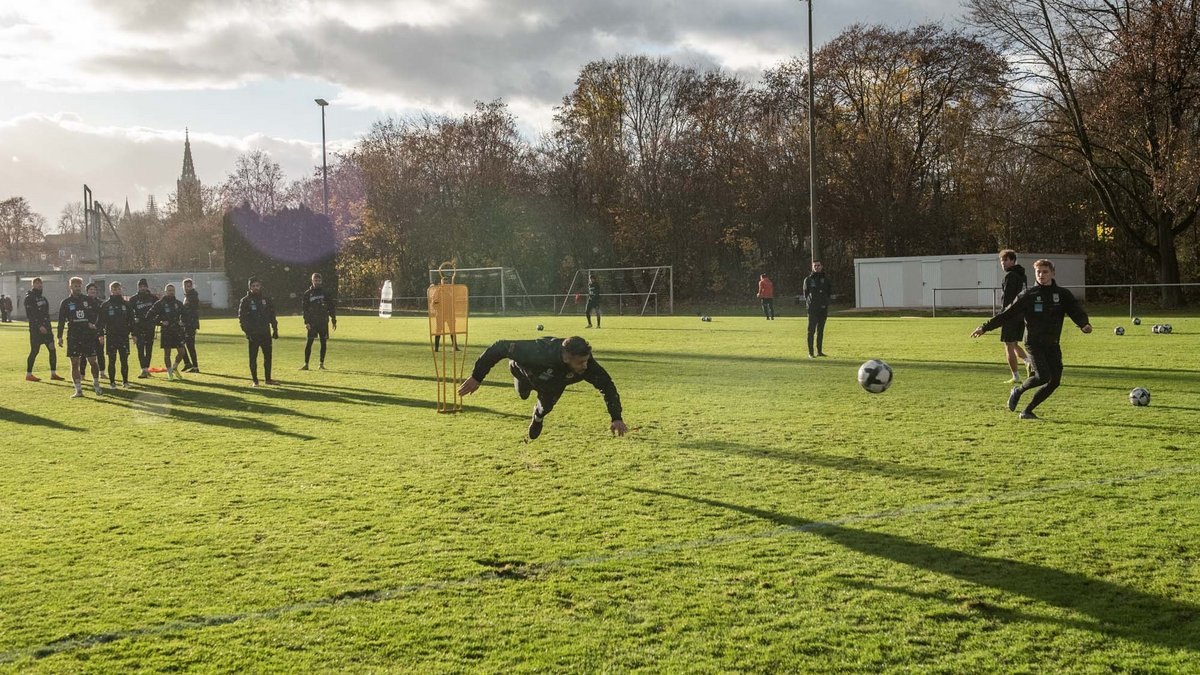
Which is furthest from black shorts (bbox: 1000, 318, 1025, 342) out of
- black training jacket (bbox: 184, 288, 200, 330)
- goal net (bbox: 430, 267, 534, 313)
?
goal net (bbox: 430, 267, 534, 313)

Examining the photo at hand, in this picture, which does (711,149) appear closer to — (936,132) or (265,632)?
(936,132)

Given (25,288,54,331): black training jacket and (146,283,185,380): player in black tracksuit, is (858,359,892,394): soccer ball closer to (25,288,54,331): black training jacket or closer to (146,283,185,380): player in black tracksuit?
(146,283,185,380): player in black tracksuit

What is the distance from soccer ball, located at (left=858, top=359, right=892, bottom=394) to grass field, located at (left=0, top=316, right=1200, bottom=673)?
35 centimetres

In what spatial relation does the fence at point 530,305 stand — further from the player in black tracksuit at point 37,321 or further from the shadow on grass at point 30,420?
the shadow on grass at point 30,420

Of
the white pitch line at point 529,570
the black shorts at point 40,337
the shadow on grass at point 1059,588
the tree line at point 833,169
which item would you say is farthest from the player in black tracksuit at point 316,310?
the tree line at point 833,169

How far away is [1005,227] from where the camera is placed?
50875 mm

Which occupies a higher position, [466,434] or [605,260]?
[605,260]

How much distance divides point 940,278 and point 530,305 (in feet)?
73.5

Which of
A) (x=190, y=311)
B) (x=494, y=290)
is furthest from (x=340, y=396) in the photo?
(x=494, y=290)

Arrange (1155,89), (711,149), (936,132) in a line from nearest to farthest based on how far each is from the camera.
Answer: (1155,89) < (936,132) < (711,149)

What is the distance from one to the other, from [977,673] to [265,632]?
3368mm

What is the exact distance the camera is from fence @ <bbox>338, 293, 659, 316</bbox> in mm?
51500

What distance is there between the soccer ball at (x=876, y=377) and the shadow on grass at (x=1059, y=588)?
6149mm

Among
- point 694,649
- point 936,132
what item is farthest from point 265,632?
point 936,132
